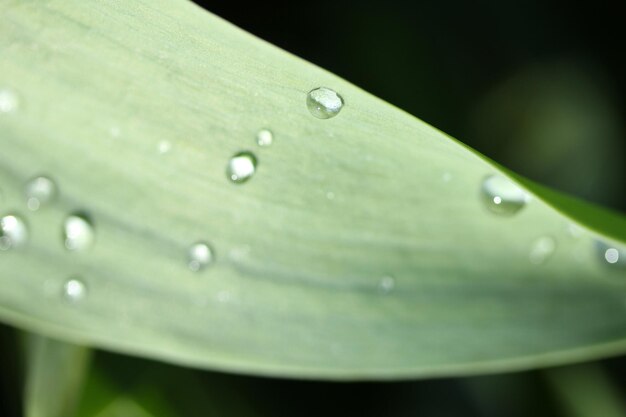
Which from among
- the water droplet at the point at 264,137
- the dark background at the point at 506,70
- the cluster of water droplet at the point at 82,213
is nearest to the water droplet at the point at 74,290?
the cluster of water droplet at the point at 82,213

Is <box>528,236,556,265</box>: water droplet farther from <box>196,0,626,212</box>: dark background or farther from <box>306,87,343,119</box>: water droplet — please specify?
<box>196,0,626,212</box>: dark background

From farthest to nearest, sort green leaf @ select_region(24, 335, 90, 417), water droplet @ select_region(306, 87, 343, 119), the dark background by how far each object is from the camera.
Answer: the dark background → green leaf @ select_region(24, 335, 90, 417) → water droplet @ select_region(306, 87, 343, 119)

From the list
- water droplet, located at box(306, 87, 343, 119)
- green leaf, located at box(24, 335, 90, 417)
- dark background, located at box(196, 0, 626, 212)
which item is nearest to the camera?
water droplet, located at box(306, 87, 343, 119)

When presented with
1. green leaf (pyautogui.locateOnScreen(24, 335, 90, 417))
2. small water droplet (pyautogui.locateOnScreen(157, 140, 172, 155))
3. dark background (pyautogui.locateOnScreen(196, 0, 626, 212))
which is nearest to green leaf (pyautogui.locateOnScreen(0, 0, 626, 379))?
small water droplet (pyautogui.locateOnScreen(157, 140, 172, 155))

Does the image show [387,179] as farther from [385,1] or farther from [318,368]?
[385,1]

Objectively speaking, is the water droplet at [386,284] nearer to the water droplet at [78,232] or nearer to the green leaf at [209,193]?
the green leaf at [209,193]

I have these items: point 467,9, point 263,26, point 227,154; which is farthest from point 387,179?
point 467,9

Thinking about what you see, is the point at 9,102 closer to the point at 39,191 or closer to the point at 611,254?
the point at 39,191

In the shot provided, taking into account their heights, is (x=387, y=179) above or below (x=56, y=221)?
above
